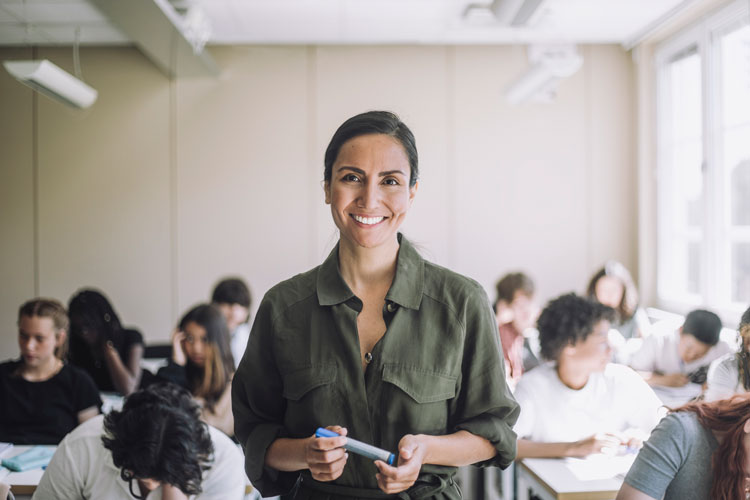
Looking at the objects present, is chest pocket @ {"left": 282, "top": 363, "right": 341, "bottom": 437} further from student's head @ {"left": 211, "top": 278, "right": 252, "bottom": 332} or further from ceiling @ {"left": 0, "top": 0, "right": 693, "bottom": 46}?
ceiling @ {"left": 0, "top": 0, "right": 693, "bottom": 46}

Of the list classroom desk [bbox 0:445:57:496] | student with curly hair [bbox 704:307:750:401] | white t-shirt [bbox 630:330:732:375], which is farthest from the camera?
white t-shirt [bbox 630:330:732:375]

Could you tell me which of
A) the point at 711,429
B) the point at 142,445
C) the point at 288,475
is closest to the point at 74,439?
the point at 142,445

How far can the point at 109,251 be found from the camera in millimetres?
5863

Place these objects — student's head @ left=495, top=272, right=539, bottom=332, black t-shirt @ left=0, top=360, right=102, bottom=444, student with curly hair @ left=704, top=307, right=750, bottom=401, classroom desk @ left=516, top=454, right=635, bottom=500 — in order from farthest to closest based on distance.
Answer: student's head @ left=495, top=272, right=539, bottom=332, black t-shirt @ left=0, top=360, right=102, bottom=444, student with curly hair @ left=704, top=307, right=750, bottom=401, classroom desk @ left=516, top=454, right=635, bottom=500

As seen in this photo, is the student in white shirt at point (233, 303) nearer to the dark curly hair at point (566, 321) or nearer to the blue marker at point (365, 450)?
the dark curly hair at point (566, 321)

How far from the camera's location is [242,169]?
588 centimetres

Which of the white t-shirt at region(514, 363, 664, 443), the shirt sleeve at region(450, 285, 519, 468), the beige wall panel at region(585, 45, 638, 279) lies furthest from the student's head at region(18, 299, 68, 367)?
the beige wall panel at region(585, 45, 638, 279)

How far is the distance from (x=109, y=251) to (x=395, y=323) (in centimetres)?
528

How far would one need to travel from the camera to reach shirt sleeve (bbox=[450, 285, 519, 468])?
3.82 ft

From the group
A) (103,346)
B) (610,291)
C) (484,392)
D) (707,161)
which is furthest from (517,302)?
(484,392)

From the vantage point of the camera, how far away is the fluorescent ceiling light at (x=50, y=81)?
142 inches

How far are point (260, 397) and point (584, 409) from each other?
180cm

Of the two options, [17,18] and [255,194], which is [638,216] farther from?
[17,18]

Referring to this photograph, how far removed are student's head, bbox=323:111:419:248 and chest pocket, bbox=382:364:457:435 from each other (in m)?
0.25
